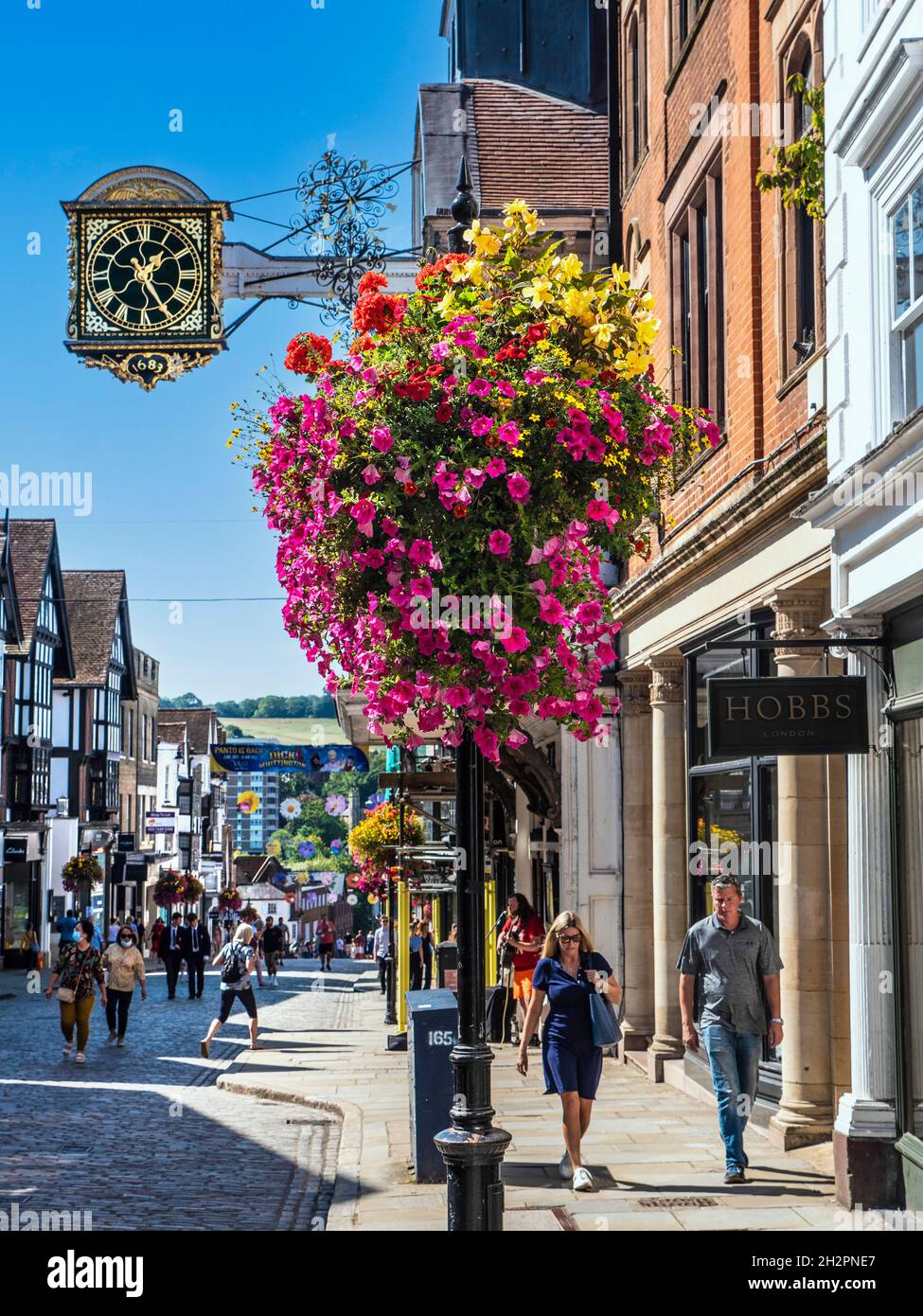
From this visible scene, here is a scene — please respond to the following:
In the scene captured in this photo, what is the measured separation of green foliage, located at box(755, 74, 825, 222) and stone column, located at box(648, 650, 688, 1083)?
5.97 metres

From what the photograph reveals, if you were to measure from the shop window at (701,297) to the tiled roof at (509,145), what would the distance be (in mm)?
5353

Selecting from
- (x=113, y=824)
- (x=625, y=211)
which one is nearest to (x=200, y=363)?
(x=625, y=211)

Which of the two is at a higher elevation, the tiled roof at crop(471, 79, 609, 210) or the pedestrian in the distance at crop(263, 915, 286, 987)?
the tiled roof at crop(471, 79, 609, 210)

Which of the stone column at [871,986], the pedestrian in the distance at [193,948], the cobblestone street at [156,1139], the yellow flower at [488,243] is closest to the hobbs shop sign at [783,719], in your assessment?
the stone column at [871,986]

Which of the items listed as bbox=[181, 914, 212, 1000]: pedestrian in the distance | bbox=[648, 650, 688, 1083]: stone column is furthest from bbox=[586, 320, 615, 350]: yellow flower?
bbox=[181, 914, 212, 1000]: pedestrian in the distance

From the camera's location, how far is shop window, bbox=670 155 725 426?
14.0m

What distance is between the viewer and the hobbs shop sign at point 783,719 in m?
8.85

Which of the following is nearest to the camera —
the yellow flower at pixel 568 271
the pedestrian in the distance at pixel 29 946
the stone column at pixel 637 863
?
the yellow flower at pixel 568 271

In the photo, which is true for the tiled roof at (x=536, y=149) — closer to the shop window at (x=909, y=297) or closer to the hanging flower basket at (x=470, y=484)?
the shop window at (x=909, y=297)

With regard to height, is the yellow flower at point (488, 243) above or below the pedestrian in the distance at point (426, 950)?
above

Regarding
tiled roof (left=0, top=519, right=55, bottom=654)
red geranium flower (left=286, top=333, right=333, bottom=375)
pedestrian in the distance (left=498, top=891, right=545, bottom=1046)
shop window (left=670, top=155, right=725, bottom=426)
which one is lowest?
pedestrian in the distance (left=498, top=891, right=545, bottom=1046)

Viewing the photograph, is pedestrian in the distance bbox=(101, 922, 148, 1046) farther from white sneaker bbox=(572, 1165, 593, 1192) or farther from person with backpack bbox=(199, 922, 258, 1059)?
white sneaker bbox=(572, 1165, 593, 1192)

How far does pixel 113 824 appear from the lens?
6288cm
